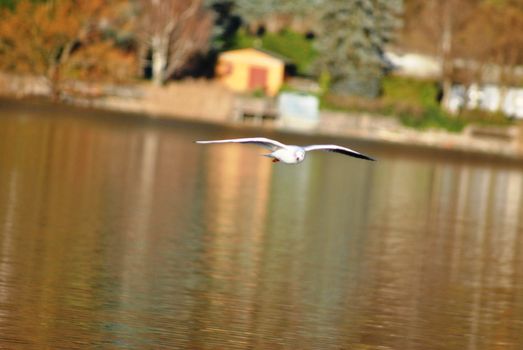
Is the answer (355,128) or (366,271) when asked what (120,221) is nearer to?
(366,271)

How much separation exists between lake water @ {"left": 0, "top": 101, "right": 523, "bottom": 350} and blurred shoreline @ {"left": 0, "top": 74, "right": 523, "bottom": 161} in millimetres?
21225

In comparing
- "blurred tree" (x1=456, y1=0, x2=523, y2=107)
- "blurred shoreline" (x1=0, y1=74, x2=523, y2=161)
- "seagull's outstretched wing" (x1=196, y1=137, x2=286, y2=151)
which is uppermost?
"blurred tree" (x1=456, y1=0, x2=523, y2=107)

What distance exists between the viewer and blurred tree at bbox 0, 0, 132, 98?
221 ft

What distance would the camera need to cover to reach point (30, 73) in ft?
221

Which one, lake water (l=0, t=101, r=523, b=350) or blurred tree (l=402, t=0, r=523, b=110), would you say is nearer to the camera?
lake water (l=0, t=101, r=523, b=350)

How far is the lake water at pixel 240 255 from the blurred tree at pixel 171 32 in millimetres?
27761

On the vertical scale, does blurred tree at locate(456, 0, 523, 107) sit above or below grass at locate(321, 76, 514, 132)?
above

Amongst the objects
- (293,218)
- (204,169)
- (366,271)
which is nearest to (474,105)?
(204,169)

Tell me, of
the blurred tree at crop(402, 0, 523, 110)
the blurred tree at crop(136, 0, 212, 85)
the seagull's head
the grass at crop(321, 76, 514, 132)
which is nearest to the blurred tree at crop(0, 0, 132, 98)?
the blurred tree at crop(136, 0, 212, 85)

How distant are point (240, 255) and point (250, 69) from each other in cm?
5723

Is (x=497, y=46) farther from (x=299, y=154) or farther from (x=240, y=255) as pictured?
(x=299, y=154)

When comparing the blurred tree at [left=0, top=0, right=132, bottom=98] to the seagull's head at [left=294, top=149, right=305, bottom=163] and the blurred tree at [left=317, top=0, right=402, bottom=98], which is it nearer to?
the blurred tree at [left=317, top=0, right=402, bottom=98]

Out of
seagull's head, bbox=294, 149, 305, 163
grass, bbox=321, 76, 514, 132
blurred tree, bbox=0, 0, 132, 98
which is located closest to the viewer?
seagull's head, bbox=294, 149, 305, 163

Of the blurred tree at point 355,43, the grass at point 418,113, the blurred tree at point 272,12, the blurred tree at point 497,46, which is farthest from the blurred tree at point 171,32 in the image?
the blurred tree at point 497,46
